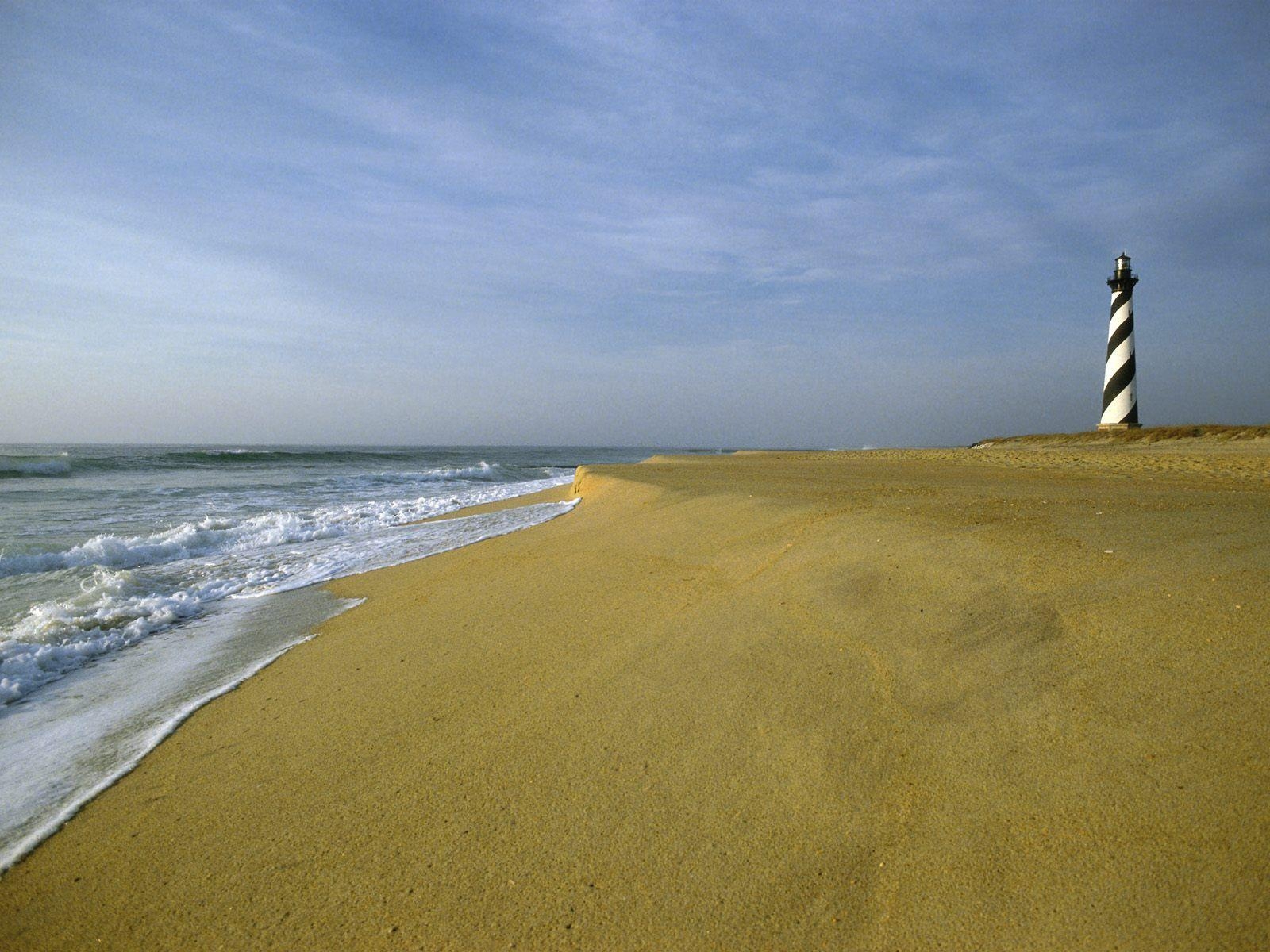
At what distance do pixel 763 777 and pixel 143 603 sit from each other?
5.29 metres

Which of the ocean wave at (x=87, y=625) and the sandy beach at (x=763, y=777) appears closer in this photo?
the sandy beach at (x=763, y=777)

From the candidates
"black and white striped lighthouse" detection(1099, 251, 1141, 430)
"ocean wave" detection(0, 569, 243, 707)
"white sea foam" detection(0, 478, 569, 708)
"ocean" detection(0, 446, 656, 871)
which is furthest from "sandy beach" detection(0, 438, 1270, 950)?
"black and white striped lighthouse" detection(1099, 251, 1141, 430)

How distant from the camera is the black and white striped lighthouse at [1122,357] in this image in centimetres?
2248

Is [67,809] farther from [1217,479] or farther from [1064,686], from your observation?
[1217,479]

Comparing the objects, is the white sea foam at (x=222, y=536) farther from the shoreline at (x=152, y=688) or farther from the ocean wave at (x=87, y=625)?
the shoreline at (x=152, y=688)

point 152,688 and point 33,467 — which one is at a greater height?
point 33,467

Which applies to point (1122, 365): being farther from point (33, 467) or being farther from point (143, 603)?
point (33, 467)

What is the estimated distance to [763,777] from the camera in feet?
6.82

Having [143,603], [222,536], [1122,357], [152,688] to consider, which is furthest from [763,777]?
[1122,357]

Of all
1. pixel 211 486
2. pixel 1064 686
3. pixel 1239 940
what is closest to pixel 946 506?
pixel 1064 686

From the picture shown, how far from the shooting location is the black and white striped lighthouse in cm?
2248

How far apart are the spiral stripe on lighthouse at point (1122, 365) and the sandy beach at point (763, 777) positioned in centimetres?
2359

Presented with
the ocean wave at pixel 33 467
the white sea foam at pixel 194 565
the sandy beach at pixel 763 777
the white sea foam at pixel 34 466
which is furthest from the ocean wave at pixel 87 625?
A: the white sea foam at pixel 34 466

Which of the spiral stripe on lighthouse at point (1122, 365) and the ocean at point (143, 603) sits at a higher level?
the spiral stripe on lighthouse at point (1122, 365)
